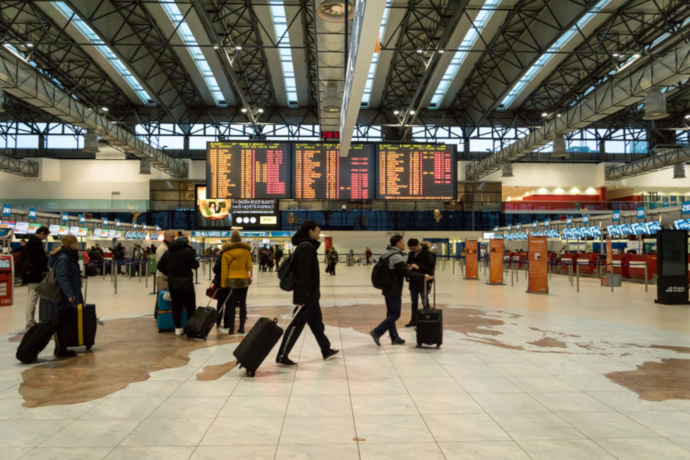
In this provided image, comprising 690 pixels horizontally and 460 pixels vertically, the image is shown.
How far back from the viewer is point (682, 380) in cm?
448

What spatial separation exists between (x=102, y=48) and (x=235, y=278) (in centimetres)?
2200

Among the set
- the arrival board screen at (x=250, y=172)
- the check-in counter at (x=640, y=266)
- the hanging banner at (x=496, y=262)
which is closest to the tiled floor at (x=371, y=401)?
the hanging banner at (x=496, y=262)

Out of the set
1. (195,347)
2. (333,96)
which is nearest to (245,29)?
(333,96)

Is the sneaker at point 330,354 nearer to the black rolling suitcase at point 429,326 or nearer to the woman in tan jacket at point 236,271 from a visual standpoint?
the black rolling suitcase at point 429,326

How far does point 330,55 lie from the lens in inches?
494

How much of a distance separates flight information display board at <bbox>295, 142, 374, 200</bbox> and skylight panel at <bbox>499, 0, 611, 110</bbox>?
8.13 m

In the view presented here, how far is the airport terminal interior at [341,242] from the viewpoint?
11.6 feet

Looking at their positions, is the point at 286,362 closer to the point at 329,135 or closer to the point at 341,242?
the point at 329,135

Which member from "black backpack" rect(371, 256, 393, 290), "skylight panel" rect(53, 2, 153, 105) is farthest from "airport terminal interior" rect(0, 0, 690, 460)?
"skylight panel" rect(53, 2, 153, 105)

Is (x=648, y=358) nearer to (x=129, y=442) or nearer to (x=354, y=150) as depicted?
(x=129, y=442)

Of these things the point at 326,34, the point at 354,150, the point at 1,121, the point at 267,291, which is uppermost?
the point at 1,121

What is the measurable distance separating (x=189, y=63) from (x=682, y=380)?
27.2 meters

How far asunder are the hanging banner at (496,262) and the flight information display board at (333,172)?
4.85 metres

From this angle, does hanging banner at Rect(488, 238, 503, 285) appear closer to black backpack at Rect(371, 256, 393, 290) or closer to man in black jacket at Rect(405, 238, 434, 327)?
man in black jacket at Rect(405, 238, 434, 327)
